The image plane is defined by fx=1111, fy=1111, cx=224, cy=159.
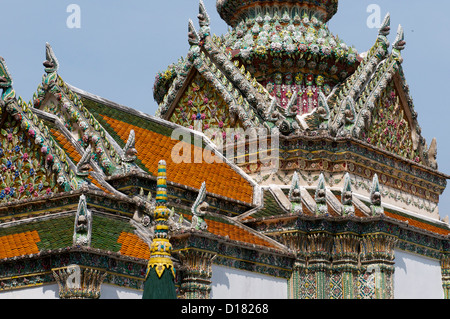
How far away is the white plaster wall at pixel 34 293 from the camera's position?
1666 cm

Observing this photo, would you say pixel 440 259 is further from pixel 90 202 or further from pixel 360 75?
pixel 90 202

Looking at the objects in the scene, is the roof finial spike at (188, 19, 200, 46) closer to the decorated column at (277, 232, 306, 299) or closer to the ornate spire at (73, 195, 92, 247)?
the decorated column at (277, 232, 306, 299)

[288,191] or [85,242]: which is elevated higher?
[288,191]

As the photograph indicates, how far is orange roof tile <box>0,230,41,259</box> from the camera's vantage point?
56.3 feet

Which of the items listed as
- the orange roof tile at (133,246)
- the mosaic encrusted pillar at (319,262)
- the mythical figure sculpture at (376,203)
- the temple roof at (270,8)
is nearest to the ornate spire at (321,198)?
the mosaic encrusted pillar at (319,262)

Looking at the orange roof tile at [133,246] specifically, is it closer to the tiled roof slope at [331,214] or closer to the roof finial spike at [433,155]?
the tiled roof slope at [331,214]

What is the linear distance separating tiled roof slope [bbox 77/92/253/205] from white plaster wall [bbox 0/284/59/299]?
14.0 ft

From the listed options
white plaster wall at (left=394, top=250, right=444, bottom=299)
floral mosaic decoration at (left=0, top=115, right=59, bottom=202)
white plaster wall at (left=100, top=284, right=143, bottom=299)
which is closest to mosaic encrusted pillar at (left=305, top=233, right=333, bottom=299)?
white plaster wall at (left=394, top=250, right=444, bottom=299)

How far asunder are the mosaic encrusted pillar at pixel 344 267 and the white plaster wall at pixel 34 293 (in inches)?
233

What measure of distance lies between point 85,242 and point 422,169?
1047cm

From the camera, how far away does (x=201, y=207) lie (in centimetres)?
1827
